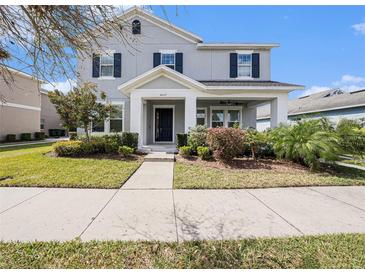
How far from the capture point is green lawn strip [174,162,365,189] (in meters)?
6.56

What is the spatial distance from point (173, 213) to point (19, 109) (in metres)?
23.0

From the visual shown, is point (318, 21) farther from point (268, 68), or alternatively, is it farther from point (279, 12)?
point (268, 68)

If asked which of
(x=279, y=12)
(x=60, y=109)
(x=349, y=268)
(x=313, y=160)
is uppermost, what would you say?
(x=279, y=12)

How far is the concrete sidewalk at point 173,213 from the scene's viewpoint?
360cm

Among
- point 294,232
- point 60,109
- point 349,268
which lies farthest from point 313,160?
point 60,109

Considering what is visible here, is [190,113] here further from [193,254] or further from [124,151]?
[193,254]

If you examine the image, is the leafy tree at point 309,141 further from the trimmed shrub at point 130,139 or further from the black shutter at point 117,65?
the black shutter at point 117,65

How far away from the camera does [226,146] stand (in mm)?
9281

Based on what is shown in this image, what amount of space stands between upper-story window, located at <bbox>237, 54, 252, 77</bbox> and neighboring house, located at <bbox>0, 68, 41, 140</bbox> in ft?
54.5

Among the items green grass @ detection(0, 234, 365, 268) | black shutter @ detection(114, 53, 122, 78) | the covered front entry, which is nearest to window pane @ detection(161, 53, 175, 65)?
black shutter @ detection(114, 53, 122, 78)

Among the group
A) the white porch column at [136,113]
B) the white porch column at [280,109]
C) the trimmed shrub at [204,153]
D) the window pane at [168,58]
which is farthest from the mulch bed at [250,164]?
the window pane at [168,58]

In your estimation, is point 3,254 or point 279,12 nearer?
point 3,254

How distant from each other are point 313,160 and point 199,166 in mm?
4464
